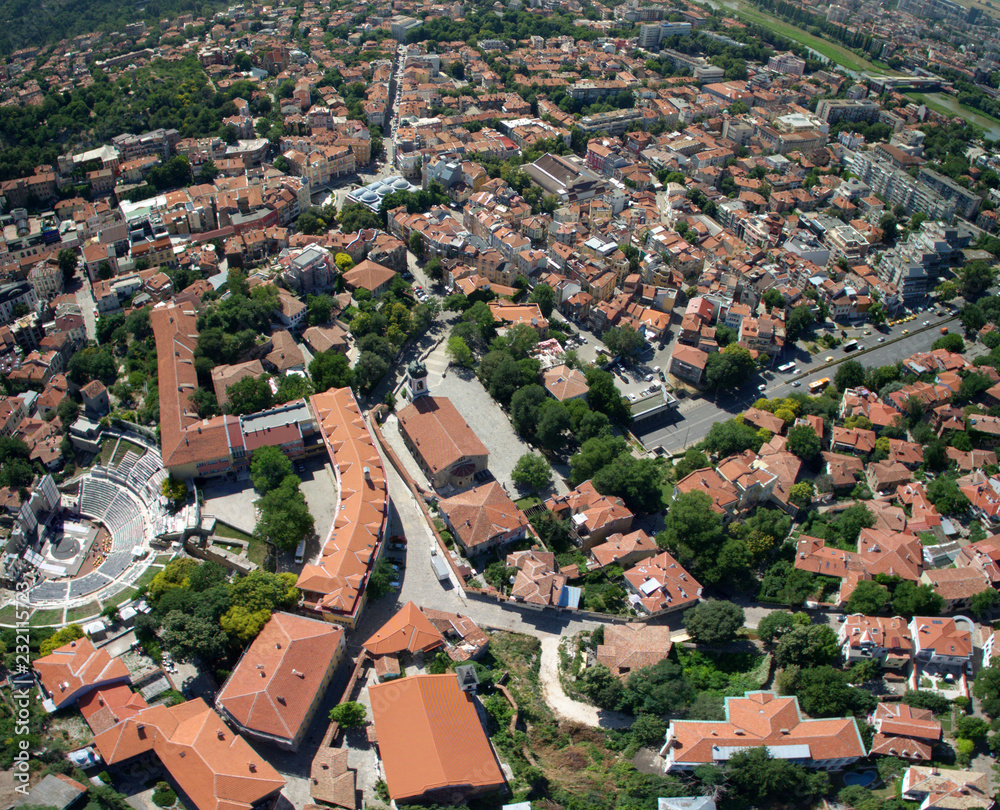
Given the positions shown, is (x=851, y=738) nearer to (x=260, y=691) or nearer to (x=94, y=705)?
(x=260, y=691)

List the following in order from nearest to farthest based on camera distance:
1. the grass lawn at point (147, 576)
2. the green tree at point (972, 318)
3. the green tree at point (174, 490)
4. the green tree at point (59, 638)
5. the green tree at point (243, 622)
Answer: the green tree at point (243, 622)
the green tree at point (59, 638)
the grass lawn at point (147, 576)
the green tree at point (174, 490)
the green tree at point (972, 318)

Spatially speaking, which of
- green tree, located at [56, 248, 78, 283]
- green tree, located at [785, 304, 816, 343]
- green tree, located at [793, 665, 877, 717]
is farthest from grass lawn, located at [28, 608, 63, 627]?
green tree, located at [785, 304, 816, 343]

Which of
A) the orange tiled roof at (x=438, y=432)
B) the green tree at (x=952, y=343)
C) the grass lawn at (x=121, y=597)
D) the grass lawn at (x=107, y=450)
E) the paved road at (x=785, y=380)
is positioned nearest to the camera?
the grass lawn at (x=121, y=597)

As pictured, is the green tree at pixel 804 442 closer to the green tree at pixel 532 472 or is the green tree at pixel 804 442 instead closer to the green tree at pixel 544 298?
the green tree at pixel 532 472

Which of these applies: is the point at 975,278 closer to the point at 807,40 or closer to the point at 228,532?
the point at 228,532

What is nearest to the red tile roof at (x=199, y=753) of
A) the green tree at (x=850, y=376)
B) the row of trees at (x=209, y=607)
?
the row of trees at (x=209, y=607)

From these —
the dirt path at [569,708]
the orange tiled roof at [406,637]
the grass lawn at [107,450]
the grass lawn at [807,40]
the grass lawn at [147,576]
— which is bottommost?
the dirt path at [569,708]
